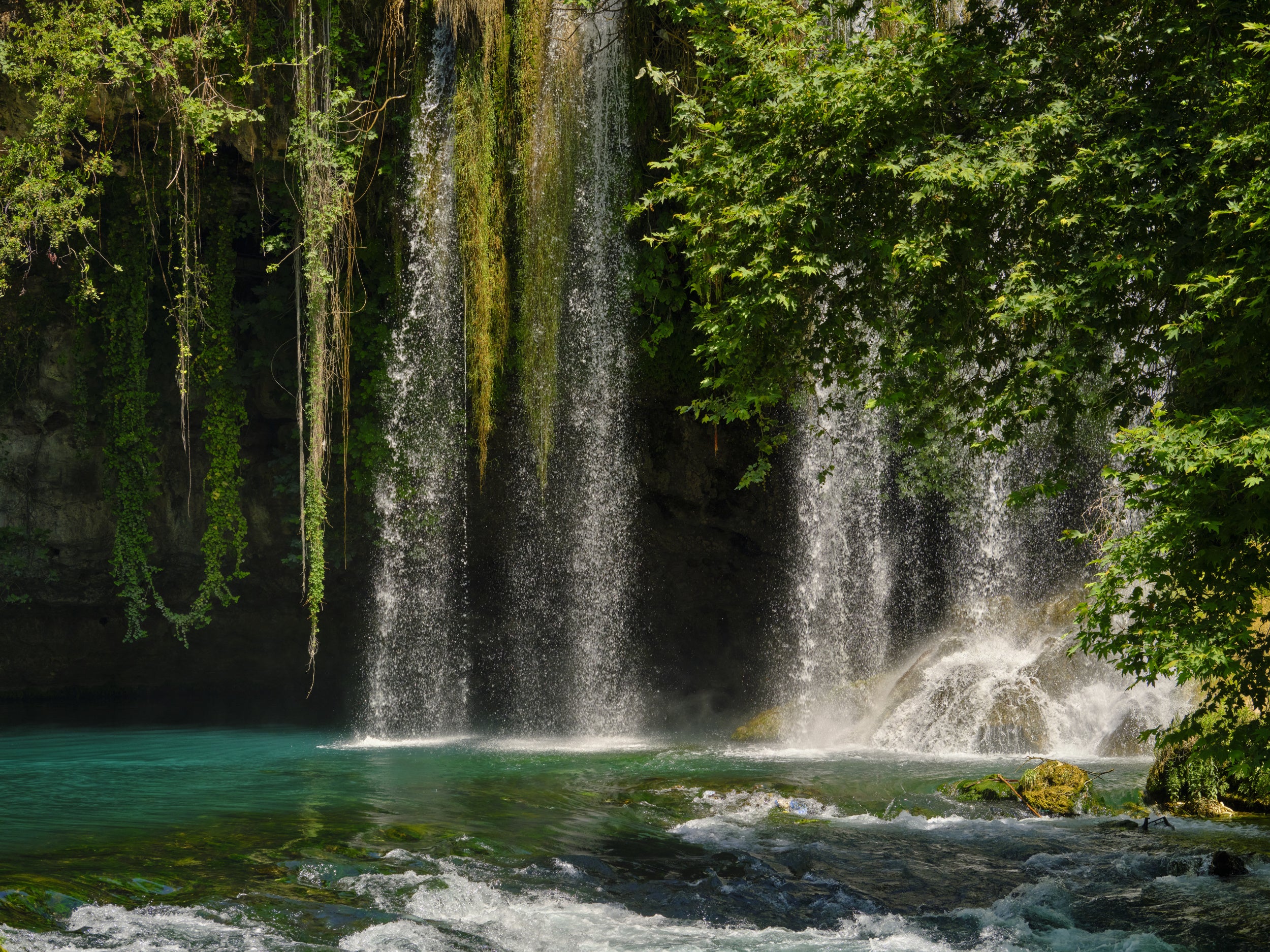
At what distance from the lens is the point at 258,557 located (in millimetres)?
17516

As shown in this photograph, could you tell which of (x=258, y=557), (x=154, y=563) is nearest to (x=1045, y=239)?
(x=258, y=557)

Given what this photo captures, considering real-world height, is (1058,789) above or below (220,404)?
below

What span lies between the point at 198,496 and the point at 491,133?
7.54 metres

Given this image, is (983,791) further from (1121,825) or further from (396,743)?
(396,743)

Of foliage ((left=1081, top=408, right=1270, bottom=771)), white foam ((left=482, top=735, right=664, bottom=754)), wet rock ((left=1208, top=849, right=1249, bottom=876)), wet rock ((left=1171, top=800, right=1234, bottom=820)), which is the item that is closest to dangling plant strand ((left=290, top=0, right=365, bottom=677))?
white foam ((left=482, top=735, right=664, bottom=754))

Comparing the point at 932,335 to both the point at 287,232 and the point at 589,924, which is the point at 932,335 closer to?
the point at 589,924

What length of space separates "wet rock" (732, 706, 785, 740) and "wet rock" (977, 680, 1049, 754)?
275 centimetres

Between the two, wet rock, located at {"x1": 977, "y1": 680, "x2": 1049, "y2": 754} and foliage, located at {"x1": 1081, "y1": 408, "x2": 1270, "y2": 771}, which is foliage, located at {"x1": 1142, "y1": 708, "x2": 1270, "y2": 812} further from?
foliage, located at {"x1": 1081, "y1": 408, "x2": 1270, "y2": 771}

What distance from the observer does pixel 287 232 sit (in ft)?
47.8

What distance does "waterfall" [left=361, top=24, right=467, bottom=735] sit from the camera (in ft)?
46.8

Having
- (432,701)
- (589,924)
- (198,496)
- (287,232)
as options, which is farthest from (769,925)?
(198,496)

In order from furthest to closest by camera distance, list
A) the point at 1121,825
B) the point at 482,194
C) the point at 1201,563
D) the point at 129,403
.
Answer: the point at 129,403 < the point at 482,194 < the point at 1121,825 < the point at 1201,563

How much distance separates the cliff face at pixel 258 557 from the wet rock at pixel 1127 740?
6.03 m

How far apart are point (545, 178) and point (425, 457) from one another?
4.01 m
